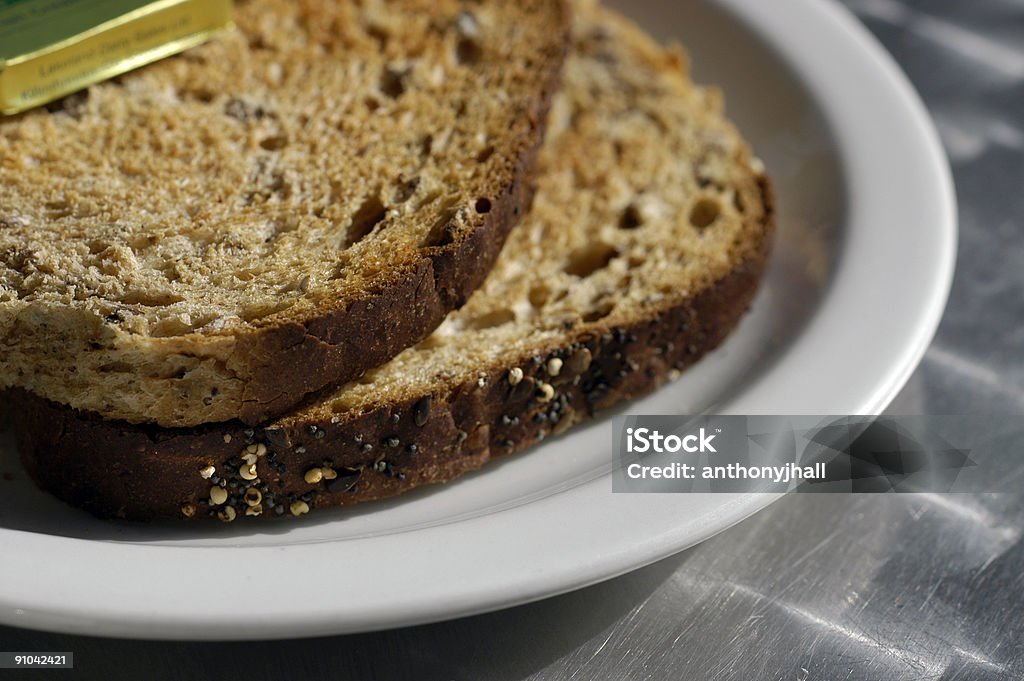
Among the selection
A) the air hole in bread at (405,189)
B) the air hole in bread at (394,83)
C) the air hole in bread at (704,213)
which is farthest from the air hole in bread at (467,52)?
the air hole in bread at (704,213)

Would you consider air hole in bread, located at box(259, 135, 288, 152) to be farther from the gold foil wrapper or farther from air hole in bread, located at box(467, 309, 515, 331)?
air hole in bread, located at box(467, 309, 515, 331)

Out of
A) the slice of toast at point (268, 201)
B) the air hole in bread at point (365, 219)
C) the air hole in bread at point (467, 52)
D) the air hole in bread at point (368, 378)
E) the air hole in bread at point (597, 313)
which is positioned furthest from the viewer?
the air hole in bread at point (467, 52)

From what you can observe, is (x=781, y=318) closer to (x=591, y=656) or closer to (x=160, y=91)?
(x=591, y=656)

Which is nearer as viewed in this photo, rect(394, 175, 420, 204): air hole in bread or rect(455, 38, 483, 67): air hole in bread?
rect(394, 175, 420, 204): air hole in bread

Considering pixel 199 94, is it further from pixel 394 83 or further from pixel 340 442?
pixel 340 442

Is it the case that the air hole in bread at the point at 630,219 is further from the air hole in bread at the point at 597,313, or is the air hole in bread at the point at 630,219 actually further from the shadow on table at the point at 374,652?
the shadow on table at the point at 374,652

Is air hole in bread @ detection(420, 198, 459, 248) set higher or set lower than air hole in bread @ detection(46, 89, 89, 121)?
lower

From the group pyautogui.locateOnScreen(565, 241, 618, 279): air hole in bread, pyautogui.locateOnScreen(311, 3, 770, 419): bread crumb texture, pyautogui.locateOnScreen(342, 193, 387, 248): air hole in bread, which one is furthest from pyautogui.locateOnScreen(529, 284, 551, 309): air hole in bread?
pyautogui.locateOnScreen(342, 193, 387, 248): air hole in bread
